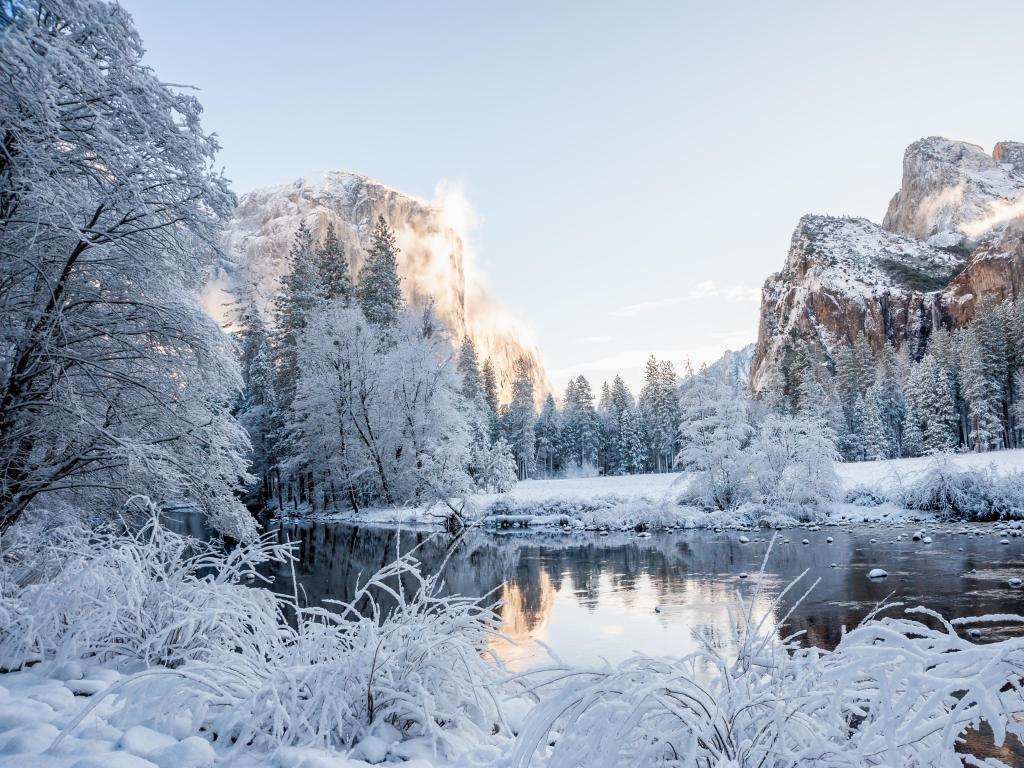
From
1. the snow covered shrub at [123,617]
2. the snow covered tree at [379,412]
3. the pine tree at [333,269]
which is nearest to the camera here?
the snow covered shrub at [123,617]

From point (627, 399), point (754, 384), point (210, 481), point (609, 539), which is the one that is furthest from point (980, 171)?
point (210, 481)

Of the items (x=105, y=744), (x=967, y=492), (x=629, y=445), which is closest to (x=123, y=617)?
(x=105, y=744)

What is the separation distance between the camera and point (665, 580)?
1239 centimetres

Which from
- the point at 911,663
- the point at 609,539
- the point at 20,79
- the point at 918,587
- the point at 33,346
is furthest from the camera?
the point at 609,539

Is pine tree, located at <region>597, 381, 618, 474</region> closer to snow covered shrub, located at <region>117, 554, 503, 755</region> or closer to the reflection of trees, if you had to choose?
the reflection of trees

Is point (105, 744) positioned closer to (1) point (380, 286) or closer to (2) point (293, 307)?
(2) point (293, 307)

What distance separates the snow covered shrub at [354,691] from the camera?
2.56 m

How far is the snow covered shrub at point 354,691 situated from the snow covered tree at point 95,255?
7.85ft

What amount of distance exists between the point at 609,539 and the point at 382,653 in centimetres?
1802

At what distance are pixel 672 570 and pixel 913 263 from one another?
10920 centimetres

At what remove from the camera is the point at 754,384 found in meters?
112

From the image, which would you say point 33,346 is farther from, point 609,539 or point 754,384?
point 754,384

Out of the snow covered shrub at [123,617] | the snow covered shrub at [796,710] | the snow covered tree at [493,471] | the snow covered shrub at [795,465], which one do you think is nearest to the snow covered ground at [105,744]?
the snow covered shrub at [123,617]

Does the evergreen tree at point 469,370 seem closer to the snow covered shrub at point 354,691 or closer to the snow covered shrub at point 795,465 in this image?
the snow covered shrub at point 795,465
